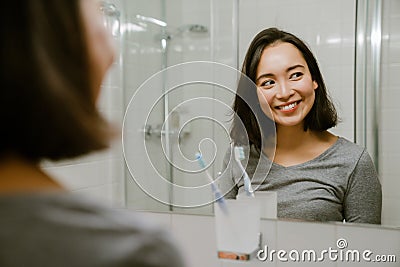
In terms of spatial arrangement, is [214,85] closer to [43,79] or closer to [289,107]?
[289,107]

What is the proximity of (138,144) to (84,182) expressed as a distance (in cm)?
17

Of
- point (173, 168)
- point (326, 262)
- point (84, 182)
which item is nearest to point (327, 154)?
point (326, 262)

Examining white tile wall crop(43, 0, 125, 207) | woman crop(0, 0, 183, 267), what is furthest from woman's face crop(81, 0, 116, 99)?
white tile wall crop(43, 0, 125, 207)

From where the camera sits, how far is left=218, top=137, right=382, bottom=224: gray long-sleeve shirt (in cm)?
105

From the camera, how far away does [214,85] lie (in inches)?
47.2

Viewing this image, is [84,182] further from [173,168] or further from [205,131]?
[205,131]

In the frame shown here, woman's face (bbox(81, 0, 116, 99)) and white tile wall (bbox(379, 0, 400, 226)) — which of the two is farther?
white tile wall (bbox(379, 0, 400, 226))

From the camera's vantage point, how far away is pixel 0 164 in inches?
13.7

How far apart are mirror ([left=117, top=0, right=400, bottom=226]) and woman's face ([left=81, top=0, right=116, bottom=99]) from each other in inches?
28.9

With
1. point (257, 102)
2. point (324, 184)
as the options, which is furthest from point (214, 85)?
point (324, 184)

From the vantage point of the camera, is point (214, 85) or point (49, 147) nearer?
point (49, 147)

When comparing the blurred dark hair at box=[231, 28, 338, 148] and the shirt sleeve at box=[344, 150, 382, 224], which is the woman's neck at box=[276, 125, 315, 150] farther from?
the shirt sleeve at box=[344, 150, 382, 224]

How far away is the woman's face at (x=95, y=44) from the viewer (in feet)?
1.25

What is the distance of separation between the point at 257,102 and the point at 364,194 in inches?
11.9
